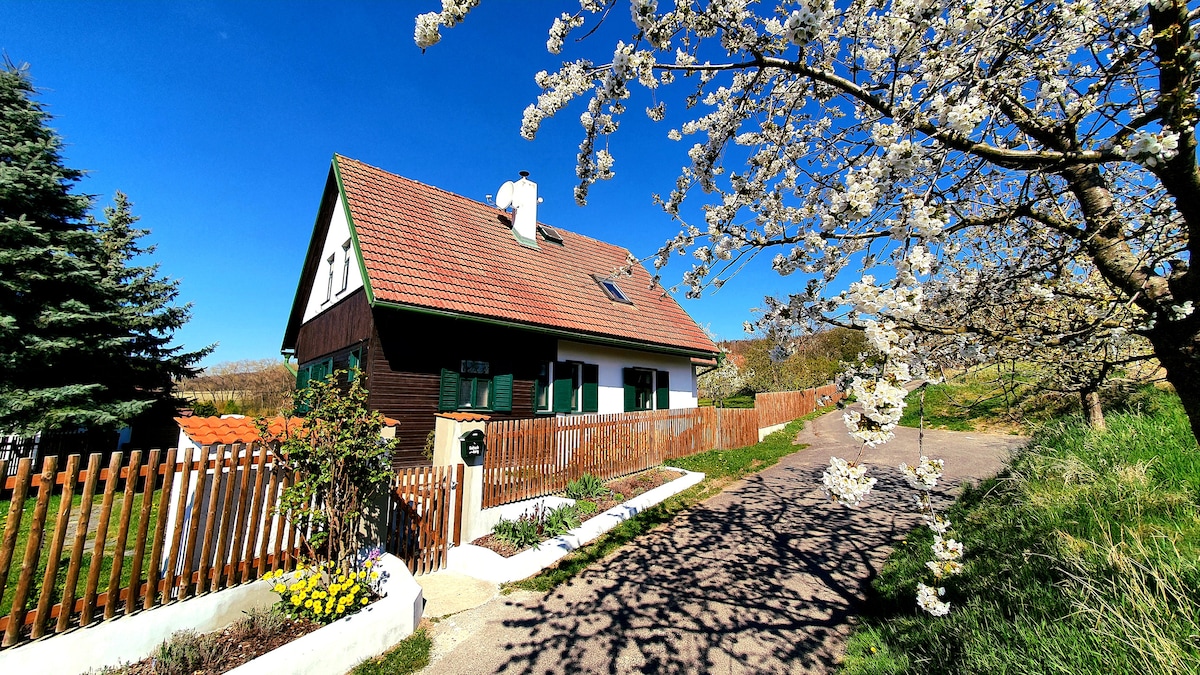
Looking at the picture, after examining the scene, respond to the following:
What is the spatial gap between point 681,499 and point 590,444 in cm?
197

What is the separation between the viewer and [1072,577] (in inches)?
111

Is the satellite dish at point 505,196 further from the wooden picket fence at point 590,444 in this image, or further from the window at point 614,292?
the wooden picket fence at point 590,444

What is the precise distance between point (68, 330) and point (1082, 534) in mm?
18141

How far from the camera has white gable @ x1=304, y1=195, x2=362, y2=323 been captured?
1030 centimetres

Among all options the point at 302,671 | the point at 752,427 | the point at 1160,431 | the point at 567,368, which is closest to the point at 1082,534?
the point at 1160,431

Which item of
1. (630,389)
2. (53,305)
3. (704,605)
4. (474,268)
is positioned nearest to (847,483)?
(704,605)

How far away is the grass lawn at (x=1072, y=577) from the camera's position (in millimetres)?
2371

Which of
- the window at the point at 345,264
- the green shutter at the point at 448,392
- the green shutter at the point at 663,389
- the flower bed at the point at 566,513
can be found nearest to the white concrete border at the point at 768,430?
the green shutter at the point at 663,389

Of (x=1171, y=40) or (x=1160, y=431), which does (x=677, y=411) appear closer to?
(x=1160, y=431)

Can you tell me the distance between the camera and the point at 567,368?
1165 cm

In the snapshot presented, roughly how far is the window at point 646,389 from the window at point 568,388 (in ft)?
4.41

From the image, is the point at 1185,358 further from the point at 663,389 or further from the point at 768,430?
the point at 768,430

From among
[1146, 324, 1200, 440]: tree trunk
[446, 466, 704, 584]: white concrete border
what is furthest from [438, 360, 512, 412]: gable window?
[1146, 324, 1200, 440]: tree trunk

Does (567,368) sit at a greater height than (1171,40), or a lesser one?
lesser
